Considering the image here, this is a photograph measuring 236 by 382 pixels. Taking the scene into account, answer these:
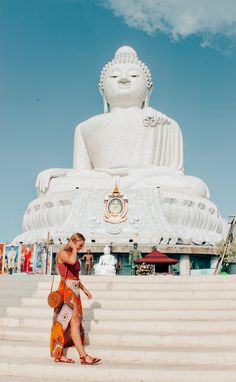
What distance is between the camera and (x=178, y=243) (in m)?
17.2

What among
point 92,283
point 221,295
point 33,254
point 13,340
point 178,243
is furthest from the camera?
point 178,243

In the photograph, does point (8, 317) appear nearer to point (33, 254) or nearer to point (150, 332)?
point (150, 332)

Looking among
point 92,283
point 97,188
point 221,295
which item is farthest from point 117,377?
point 97,188

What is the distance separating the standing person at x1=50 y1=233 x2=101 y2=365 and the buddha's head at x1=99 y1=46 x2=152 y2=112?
18802mm

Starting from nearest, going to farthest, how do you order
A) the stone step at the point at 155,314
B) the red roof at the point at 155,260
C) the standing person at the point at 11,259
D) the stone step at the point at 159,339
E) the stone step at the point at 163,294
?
the stone step at the point at 159,339
the stone step at the point at 155,314
the stone step at the point at 163,294
the standing person at the point at 11,259
the red roof at the point at 155,260

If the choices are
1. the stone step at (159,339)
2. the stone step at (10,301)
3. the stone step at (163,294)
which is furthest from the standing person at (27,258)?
the stone step at (159,339)

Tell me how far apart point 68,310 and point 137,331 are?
3.27ft

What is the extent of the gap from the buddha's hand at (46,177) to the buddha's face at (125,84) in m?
5.28

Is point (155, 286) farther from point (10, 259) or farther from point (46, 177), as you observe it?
point (46, 177)

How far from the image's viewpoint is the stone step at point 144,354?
3.83 metres

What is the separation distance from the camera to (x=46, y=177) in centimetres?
1934

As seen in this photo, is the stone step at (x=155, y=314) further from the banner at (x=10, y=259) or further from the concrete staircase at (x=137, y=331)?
the banner at (x=10, y=259)

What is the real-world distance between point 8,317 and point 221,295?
2.65m

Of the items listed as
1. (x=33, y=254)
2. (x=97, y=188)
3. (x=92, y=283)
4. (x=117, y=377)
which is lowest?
(x=117, y=377)
